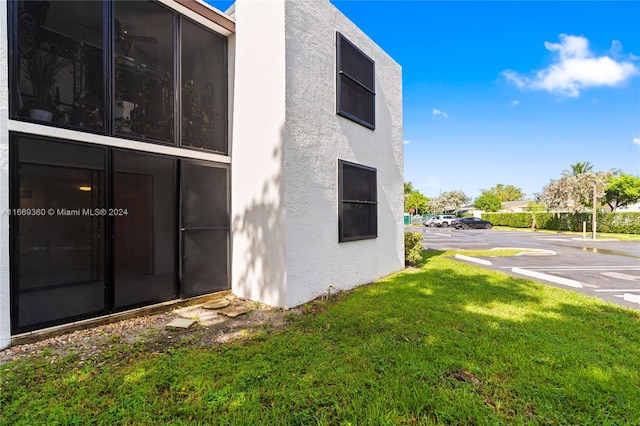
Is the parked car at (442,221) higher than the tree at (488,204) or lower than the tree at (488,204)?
lower

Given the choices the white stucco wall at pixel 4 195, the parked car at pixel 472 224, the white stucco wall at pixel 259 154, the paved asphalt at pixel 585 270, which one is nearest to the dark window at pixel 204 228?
the white stucco wall at pixel 259 154

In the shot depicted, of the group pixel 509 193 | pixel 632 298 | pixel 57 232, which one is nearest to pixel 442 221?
pixel 632 298

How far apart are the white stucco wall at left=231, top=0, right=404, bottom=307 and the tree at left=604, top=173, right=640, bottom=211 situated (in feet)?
106

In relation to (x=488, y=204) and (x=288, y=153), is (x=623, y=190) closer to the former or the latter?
(x=488, y=204)

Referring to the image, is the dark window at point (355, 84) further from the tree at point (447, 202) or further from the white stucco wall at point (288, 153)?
the tree at point (447, 202)

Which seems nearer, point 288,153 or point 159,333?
point 159,333

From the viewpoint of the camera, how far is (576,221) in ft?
75.3

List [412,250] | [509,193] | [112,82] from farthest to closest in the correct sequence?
[509,193] < [412,250] < [112,82]

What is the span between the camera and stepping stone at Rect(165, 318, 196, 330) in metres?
3.57

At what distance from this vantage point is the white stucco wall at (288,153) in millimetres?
4355

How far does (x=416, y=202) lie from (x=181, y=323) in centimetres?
5158

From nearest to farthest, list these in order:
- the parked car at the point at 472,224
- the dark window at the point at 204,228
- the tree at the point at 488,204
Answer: the dark window at the point at 204,228, the parked car at the point at 472,224, the tree at the point at 488,204

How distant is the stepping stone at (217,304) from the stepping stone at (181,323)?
1.70 feet

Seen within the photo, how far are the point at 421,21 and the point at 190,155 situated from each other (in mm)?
7750
